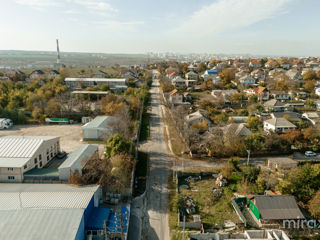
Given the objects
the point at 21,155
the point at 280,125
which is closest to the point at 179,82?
the point at 280,125

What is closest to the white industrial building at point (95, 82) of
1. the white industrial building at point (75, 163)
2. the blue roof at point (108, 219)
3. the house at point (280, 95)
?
the house at point (280, 95)

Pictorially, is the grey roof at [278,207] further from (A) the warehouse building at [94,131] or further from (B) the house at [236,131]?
(A) the warehouse building at [94,131]

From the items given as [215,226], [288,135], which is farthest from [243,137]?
[215,226]

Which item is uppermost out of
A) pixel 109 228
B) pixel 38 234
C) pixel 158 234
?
pixel 38 234

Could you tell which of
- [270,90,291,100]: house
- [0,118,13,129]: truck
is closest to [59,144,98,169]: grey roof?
[0,118,13,129]: truck

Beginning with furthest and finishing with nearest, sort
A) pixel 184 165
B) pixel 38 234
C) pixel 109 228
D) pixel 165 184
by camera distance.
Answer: pixel 184 165, pixel 165 184, pixel 109 228, pixel 38 234

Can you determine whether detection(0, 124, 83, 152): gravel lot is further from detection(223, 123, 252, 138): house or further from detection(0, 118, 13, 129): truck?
detection(223, 123, 252, 138): house

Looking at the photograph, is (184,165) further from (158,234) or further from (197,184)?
(158,234)
